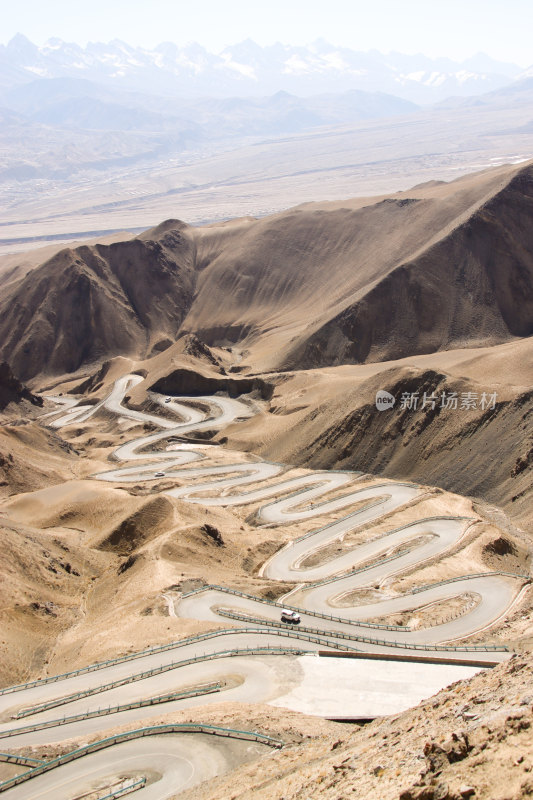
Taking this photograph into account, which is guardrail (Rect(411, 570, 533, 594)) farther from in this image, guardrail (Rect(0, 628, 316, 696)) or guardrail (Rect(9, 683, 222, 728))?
guardrail (Rect(9, 683, 222, 728))

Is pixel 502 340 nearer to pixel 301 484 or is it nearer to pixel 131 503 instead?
pixel 301 484

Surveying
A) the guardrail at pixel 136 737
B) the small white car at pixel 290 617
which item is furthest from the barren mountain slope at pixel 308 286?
the guardrail at pixel 136 737

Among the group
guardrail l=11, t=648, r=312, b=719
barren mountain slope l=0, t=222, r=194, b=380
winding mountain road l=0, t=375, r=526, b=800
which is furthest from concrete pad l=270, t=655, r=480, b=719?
barren mountain slope l=0, t=222, r=194, b=380

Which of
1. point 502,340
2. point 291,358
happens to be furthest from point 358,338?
point 502,340

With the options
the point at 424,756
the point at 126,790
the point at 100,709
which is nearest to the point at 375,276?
the point at 100,709

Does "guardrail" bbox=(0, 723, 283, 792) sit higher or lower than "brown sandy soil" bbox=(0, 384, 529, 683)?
higher

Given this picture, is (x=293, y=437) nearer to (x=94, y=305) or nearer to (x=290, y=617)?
(x=290, y=617)
